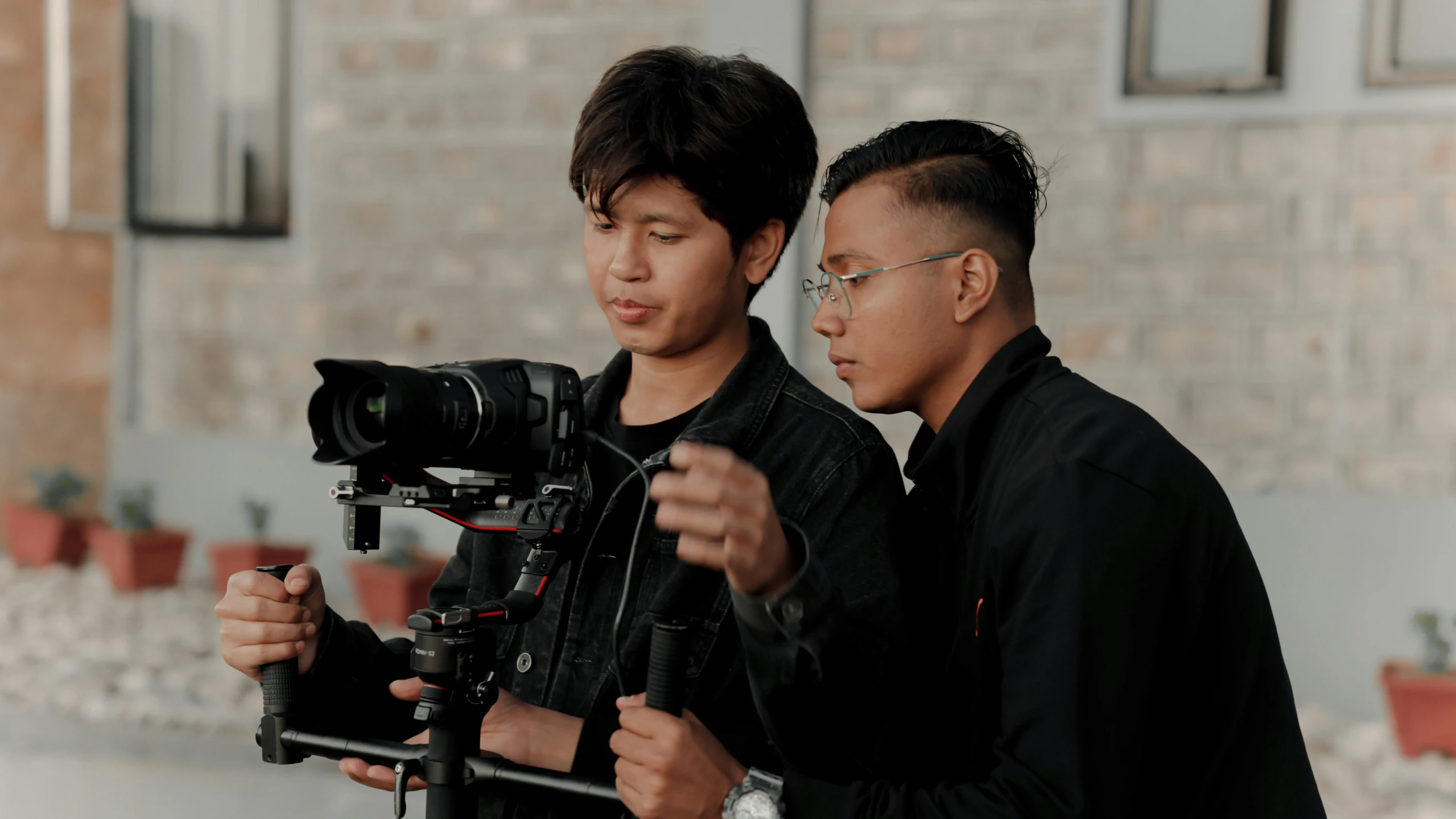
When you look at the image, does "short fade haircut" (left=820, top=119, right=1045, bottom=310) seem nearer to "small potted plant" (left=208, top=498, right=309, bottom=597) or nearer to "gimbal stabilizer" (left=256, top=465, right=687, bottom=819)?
"gimbal stabilizer" (left=256, top=465, right=687, bottom=819)

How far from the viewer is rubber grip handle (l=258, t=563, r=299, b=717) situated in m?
1.26

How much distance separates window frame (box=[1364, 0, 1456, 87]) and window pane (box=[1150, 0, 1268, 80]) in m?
0.20

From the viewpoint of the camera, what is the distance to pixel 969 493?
1.29m

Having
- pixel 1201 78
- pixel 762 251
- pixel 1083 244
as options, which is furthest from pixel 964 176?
pixel 1201 78

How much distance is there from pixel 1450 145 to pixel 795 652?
7.23 feet

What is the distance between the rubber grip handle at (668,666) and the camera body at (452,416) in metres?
0.20

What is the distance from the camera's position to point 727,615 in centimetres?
129

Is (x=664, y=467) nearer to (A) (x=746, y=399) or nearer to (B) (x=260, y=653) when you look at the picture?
(A) (x=746, y=399)

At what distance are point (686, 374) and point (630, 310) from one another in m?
0.12

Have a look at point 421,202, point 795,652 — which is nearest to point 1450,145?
point 795,652

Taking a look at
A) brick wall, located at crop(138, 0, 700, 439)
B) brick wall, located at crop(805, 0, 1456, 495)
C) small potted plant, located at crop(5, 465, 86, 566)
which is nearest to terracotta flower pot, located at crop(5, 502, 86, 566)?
small potted plant, located at crop(5, 465, 86, 566)

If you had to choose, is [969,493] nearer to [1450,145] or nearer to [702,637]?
[702,637]

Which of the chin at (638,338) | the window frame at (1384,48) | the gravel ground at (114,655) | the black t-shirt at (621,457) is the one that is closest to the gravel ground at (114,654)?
the gravel ground at (114,655)

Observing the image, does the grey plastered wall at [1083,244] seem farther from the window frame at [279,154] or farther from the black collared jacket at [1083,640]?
the black collared jacket at [1083,640]
